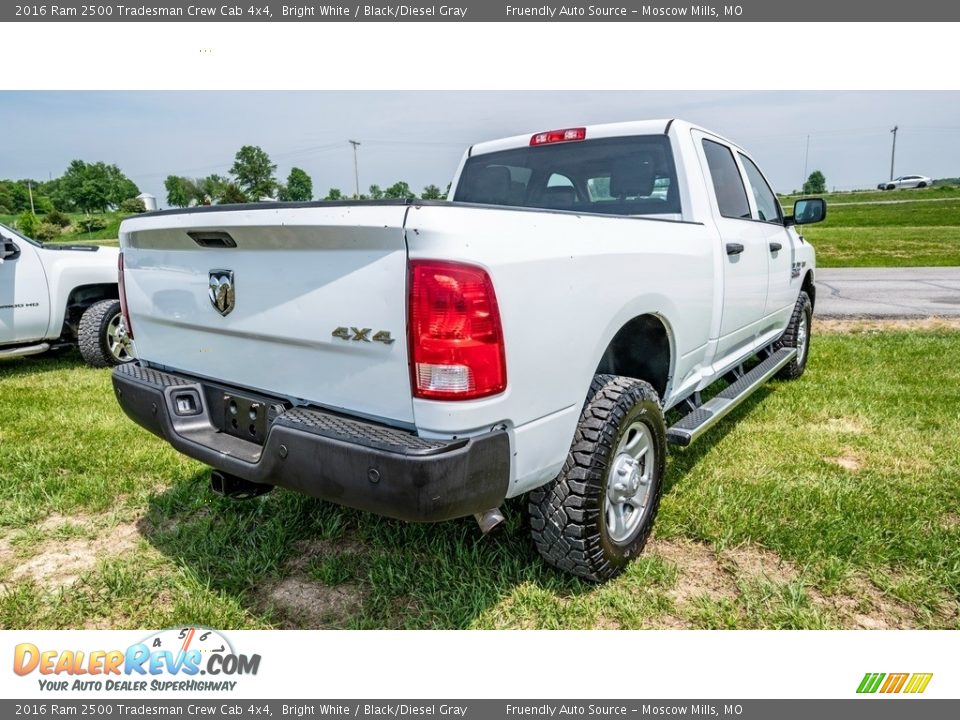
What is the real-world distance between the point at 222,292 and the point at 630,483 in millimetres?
1795

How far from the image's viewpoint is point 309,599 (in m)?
2.65

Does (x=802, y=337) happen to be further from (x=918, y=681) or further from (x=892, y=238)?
(x=892, y=238)

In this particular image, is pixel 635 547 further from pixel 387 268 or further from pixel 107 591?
pixel 107 591

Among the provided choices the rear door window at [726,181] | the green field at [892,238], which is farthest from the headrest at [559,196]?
the green field at [892,238]

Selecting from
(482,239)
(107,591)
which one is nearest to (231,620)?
(107,591)

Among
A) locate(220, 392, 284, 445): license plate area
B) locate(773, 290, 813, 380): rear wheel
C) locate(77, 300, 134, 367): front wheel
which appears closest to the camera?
locate(220, 392, 284, 445): license plate area

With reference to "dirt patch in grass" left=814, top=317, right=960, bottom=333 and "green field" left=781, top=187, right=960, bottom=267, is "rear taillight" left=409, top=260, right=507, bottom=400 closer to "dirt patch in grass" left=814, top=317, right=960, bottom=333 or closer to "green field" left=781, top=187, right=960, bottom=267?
"dirt patch in grass" left=814, top=317, right=960, bottom=333

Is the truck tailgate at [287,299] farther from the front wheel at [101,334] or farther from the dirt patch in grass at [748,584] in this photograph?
the front wheel at [101,334]

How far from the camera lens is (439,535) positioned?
301 centimetres

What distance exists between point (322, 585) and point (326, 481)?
926 millimetres

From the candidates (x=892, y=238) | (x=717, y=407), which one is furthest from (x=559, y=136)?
(x=892, y=238)

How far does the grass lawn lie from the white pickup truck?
31 cm

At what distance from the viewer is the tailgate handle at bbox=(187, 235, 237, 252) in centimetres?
239

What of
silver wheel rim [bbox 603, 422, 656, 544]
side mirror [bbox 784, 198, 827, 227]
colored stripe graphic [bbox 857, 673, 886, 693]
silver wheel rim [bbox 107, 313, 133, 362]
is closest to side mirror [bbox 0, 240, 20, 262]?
silver wheel rim [bbox 107, 313, 133, 362]
